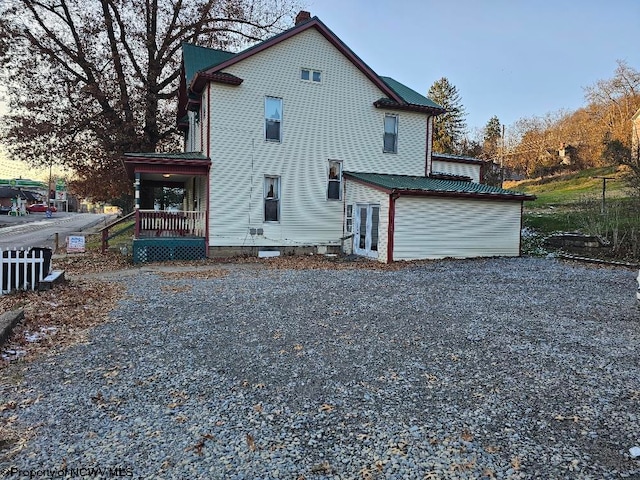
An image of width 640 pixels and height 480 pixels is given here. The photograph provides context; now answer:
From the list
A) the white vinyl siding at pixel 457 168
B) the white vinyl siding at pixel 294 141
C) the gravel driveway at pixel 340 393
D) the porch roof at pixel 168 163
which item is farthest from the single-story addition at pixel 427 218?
Answer: the gravel driveway at pixel 340 393

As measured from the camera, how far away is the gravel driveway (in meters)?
3.05

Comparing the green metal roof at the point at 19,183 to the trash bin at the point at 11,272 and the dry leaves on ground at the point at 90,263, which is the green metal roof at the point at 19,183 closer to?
the dry leaves on ground at the point at 90,263

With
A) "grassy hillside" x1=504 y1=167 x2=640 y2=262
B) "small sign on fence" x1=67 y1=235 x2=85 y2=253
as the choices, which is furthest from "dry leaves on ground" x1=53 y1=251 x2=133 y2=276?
"grassy hillside" x1=504 y1=167 x2=640 y2=262

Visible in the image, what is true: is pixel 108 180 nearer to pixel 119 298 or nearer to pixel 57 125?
pixel 57 125

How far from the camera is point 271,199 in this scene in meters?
15.8

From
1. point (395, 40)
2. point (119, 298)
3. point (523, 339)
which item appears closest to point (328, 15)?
point (395, 40)

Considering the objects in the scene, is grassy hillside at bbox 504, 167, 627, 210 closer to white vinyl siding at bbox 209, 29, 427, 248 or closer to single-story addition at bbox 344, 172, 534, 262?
single-story addition at bbox 344, 172, 534, 262

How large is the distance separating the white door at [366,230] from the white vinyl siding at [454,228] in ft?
3.48

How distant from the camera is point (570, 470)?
2.95 metres

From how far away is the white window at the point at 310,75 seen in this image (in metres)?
16.0

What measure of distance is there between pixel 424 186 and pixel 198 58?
1082 centimetres

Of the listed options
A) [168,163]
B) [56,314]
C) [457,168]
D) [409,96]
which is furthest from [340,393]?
[457,168]

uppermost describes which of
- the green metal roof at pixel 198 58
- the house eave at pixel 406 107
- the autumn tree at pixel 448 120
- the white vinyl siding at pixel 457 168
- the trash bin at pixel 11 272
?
the autumn tree at pixel 448 120

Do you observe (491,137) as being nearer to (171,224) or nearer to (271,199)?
(271,199)
